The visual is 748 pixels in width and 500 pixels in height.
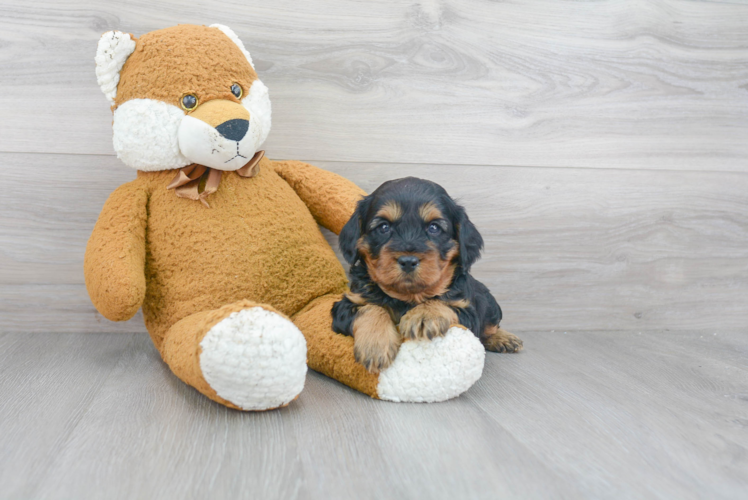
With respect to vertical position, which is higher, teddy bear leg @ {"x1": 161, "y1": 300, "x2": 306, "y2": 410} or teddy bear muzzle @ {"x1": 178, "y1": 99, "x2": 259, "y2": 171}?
teddy bear muzzle @ {"x1": 178, "y1": 99, "x2": 259, "y2": 171}

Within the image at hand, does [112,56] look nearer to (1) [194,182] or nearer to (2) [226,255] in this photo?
(1) [194,182]

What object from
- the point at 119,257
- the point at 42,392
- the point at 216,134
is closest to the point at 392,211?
the point at 216,134

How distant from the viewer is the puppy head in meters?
1.34

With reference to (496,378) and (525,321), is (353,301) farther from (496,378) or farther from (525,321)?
(525,321)

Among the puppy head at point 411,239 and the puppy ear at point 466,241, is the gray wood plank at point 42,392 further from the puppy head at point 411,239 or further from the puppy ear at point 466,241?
the puppy ear at point 466,241

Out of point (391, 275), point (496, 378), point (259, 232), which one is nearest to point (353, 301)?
point (391, 275)

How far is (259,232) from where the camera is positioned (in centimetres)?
159

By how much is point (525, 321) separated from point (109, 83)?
1631 millimetres

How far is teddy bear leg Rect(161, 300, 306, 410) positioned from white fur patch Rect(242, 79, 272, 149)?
0.56m

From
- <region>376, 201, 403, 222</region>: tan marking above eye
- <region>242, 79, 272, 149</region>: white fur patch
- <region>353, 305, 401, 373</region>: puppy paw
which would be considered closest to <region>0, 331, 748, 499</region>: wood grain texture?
<region>353, 305, 401, 373</region>: puppy paw

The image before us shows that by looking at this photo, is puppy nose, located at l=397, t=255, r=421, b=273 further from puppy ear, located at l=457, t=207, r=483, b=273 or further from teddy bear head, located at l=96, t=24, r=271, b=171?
teddy bear head, located at l=96, t=24, r=271, b=171

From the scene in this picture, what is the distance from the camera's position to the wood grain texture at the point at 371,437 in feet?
3.27

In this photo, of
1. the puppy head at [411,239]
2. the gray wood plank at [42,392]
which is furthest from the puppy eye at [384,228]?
the gray wood plank at [42,392]

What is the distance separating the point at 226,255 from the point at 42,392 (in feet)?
1.84
